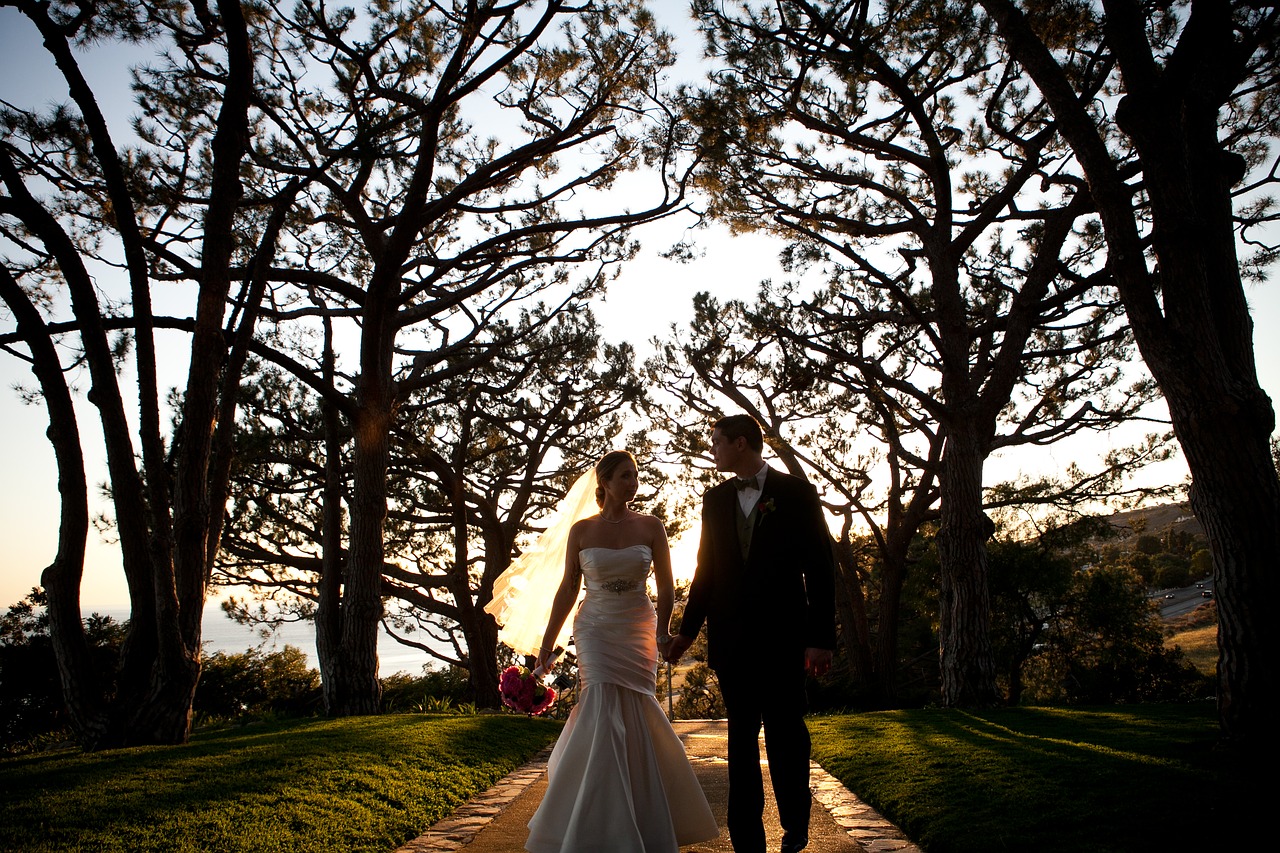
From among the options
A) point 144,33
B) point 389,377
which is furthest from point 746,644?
point 389,377

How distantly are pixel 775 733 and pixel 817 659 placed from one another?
0.35 meters

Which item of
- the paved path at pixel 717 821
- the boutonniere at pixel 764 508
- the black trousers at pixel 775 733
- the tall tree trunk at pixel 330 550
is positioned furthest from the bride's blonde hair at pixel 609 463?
the tall tree trunk at pixel 330 550

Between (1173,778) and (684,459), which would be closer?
(1173,778)

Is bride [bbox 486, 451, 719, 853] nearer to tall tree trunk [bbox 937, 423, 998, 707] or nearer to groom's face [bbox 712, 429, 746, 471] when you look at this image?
groom's face [bbox 712, 429, 746, 471]

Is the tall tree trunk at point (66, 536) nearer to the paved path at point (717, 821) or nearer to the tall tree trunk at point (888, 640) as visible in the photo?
the paved path at point (717, 821)

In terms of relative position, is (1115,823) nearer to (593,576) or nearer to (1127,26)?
(593,576)

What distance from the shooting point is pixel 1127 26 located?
223 inches

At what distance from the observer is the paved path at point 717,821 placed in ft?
13.4

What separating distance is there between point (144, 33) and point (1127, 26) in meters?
8.21

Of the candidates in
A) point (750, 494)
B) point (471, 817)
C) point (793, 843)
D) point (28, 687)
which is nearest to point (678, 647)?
point (750, 494)

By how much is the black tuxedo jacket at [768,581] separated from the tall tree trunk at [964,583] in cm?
802

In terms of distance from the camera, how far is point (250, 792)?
483 centimetres

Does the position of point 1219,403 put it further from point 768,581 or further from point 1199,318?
point 768,581

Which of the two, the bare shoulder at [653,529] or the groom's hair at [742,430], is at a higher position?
the groom's hair at [742,430]
